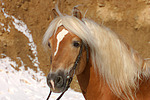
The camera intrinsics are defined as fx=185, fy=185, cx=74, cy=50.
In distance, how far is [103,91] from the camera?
2.15m

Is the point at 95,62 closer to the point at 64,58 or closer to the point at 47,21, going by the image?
the point at 64,58

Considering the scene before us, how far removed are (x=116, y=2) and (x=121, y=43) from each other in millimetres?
4937

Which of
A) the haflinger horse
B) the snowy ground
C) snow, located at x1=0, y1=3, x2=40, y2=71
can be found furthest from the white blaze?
snow, located at x1=0, y1=3, x2=40, y2=71

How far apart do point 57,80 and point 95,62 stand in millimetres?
499

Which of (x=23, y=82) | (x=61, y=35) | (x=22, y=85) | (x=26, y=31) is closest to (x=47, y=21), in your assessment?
(x=26, y=31)

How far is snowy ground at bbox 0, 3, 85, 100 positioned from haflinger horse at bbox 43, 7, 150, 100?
12.3ft

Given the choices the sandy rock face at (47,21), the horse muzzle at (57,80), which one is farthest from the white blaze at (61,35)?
the sandy rock face at (47,21)

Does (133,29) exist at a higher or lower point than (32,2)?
lower

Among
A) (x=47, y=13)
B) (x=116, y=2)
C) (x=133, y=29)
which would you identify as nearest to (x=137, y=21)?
(x=133, y=29)

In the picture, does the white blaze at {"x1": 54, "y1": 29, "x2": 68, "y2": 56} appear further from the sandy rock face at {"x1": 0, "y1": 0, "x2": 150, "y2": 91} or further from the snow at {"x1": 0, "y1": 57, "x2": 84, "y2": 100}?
the sandy rock face at {"x1": 0, "y1": 0, "x2": 150, "y2": 91}

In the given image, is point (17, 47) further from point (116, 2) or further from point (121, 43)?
point (121, 43)

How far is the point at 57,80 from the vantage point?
74.5 inches

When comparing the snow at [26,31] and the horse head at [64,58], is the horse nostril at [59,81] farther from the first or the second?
the snow at [26,31]

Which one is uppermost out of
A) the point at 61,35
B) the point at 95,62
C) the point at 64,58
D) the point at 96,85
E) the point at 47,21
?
the point at 47,21
